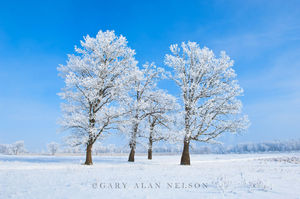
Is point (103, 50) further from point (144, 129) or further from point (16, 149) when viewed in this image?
point (16, 149)

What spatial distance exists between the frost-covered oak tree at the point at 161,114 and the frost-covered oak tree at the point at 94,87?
16.7ft

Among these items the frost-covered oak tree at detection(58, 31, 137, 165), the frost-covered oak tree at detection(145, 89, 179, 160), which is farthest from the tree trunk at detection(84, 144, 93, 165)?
the frost-covered oak tree at detection(145, 89, 179, 160)

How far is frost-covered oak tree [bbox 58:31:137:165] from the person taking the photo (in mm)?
18250

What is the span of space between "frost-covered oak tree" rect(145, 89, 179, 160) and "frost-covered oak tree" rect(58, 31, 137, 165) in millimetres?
5084

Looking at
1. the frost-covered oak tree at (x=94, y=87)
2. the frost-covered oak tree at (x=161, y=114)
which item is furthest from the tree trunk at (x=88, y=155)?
the frost-covered oak tree at (x=161, y=114)

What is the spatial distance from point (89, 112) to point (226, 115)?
12.9 m

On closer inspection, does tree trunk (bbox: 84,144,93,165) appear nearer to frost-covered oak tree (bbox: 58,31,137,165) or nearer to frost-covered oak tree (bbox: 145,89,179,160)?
frost-covered oak tree (bbox: 58,31,137,165)

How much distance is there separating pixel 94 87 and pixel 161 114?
842 cm

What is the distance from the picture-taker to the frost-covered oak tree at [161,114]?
22.1 metres

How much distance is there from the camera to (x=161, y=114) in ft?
77.2

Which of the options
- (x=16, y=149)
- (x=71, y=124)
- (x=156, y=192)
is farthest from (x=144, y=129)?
(x=16, y=149)

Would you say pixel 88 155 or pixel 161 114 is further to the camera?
pixel 161 114

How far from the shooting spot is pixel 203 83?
20.9 meters

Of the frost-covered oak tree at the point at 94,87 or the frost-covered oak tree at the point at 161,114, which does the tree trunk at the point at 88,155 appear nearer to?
the frost-covered oak tree at the point at 94,87
